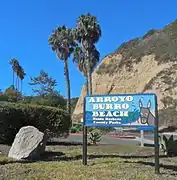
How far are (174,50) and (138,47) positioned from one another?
9.57m

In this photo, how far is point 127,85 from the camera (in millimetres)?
75625

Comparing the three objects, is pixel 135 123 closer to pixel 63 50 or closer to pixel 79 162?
pixel 79 162

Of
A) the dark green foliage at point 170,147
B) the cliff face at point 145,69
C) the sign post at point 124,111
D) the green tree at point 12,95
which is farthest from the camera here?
the green tree at point 12,95

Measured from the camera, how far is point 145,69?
245 ft

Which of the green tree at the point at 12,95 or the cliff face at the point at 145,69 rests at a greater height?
the cliff face at the point at 145,69

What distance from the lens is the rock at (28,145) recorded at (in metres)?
13.5

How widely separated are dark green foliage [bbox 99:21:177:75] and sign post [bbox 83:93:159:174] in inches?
2356

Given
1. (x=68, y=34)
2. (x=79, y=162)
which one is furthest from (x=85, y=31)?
(x=79, y=162)

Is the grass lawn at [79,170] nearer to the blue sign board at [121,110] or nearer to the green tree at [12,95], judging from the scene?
the blue sign board at [121,110]

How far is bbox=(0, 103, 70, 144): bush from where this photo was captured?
18.8 metres

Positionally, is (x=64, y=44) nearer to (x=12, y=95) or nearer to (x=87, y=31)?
(x=87, y=31)

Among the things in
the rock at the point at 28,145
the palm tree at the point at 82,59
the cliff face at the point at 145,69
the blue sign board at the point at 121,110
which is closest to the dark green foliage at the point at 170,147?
the rock at the point at 28,145

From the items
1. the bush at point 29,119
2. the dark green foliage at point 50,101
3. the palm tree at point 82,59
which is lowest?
the bush at point 29,119

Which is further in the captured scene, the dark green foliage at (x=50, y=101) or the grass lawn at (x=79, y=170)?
the dark green foliage at (x=50, y=101)
